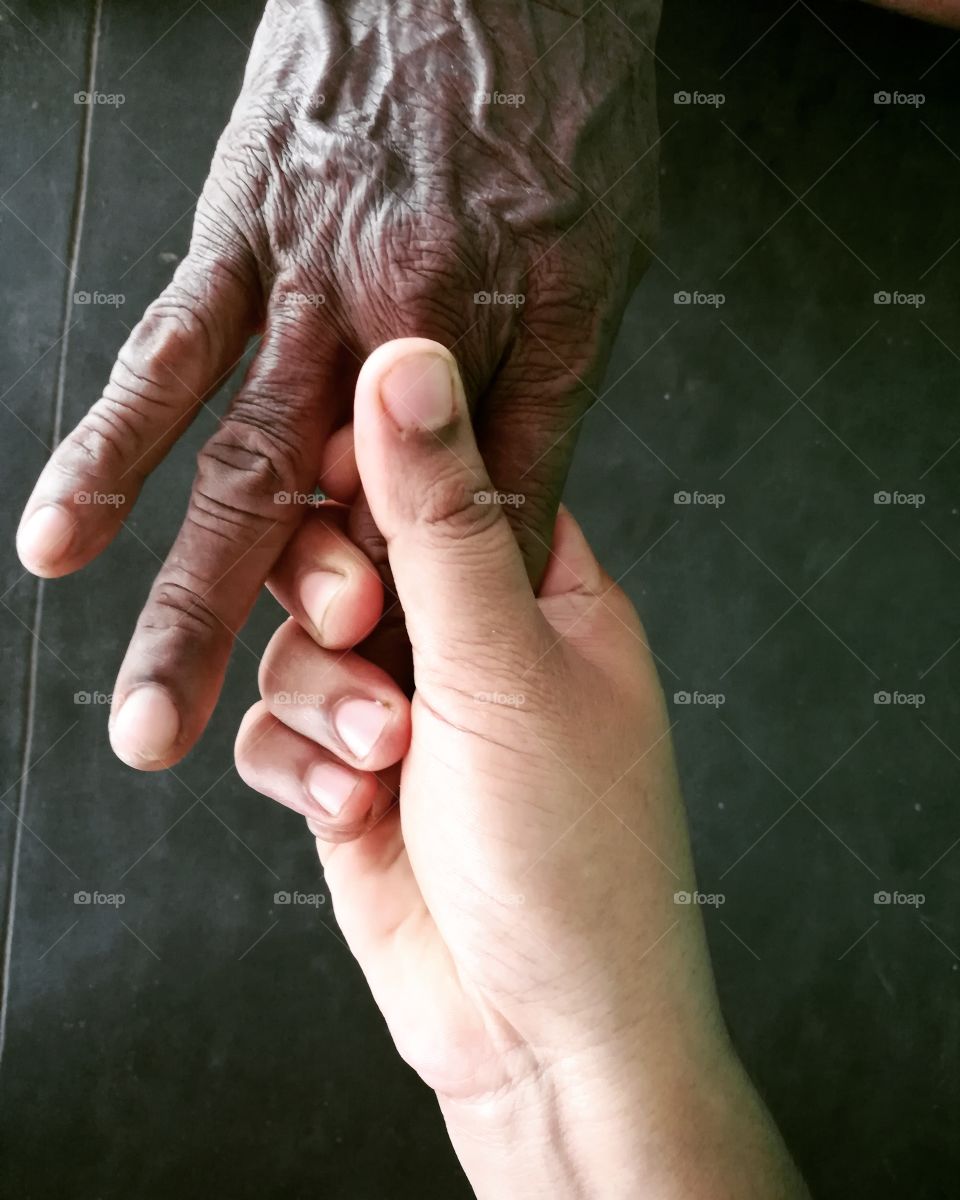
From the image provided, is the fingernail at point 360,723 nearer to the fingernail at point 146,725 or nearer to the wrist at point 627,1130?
the fingernail at point 146,725

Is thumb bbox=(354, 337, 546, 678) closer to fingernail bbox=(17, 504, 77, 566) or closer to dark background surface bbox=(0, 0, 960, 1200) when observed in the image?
fingernail bbox=(17, 504, 77, 566)

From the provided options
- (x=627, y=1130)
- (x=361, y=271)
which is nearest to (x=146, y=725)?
(x=361, y=271)

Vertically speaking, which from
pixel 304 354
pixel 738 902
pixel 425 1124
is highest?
pixel 304 354

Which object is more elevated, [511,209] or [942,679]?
[511,209]

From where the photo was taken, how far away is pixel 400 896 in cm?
125

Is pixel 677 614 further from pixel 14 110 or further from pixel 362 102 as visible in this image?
pixel 14 110

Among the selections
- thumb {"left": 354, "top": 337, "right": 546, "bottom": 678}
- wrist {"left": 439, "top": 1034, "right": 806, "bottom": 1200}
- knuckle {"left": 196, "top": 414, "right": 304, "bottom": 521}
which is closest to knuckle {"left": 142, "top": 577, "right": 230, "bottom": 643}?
knuckle {"left": 196, "top": 414, "right": 304, "bottom": 521}

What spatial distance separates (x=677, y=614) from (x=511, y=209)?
989 millimetres

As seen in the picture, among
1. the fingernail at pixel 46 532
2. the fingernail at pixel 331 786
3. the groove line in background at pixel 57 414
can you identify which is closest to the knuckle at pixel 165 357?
the fingernail at pixel 46 532

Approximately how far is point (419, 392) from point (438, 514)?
0.12 meters

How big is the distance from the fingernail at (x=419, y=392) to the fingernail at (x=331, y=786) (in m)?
0.48

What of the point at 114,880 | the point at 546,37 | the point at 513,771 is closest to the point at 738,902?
the point at 513,771

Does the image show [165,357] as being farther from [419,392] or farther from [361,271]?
[419,392]

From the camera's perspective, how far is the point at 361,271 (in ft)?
3.84
